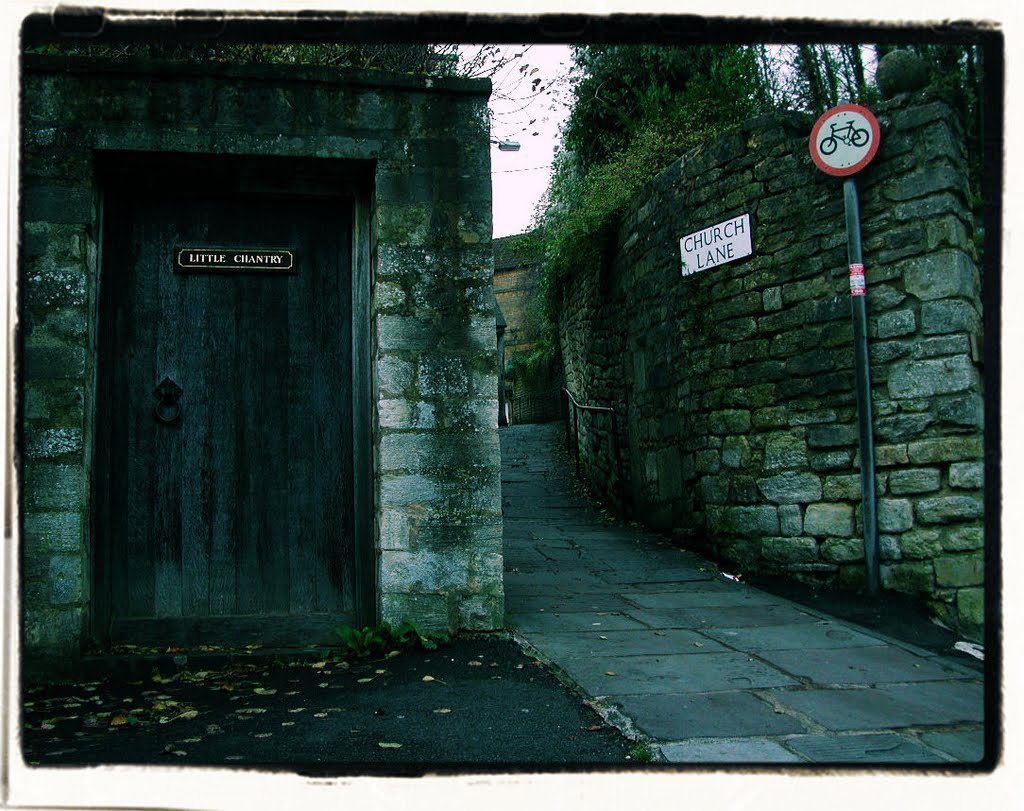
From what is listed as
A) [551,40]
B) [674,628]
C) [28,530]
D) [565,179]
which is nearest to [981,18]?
[551,40]

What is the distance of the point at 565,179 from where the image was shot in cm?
1220

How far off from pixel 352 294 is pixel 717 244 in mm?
3179

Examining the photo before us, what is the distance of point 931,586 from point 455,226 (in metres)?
3.55

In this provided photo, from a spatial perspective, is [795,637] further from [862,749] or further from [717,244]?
[717,244]

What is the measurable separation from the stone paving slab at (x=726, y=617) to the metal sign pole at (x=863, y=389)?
637 millimetres

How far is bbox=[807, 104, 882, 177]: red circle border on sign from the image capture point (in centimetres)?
523

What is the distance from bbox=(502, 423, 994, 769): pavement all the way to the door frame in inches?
40.3

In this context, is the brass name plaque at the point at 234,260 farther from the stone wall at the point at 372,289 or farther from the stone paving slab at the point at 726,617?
the stone paving slab at the point at 726,617

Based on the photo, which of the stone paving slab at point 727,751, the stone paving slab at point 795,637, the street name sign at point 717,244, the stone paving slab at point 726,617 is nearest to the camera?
the stone paving slab at point 727,751

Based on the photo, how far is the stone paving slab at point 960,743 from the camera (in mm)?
2662

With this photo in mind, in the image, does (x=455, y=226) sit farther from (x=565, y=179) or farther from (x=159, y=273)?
(x=565, y=179)

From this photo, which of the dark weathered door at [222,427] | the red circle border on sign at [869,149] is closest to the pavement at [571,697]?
the dark weathered door at [222,427]

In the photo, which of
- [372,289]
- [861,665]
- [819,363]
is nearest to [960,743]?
[861,665]

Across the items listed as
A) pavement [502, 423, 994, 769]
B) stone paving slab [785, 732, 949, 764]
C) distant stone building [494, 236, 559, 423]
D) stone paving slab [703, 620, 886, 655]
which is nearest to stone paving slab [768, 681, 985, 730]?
pavement [502, 423, 994, 769]
